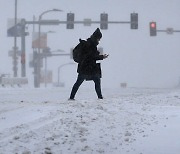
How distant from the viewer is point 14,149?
5.41m

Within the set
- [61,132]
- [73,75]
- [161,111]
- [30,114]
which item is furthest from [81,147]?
[73,75]

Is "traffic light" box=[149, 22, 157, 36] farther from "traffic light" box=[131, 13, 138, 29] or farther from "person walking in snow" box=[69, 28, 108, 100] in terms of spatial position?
"person walking in snow" box=[69, 28, 108, 100]

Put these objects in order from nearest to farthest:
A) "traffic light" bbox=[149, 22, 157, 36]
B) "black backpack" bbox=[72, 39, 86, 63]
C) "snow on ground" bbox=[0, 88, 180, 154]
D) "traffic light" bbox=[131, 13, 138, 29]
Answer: "snow on ground" bbox=[0, 88, 180, 154], "black backpack" bbox=[72, 39, 86, 63], "traffic light" bbox=[131, 13, 138, 29], "traffic light" bbox=[149, 22, 157, 36]

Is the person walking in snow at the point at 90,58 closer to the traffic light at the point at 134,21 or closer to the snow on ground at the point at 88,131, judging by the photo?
the snow on ground at the point at 88,131

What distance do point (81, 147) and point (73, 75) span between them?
122775mm

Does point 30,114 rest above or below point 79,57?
below

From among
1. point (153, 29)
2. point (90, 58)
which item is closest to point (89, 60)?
point (90, 58)

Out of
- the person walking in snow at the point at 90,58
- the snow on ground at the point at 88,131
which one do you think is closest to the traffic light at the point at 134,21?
the person walking in snow at the point at 90,58

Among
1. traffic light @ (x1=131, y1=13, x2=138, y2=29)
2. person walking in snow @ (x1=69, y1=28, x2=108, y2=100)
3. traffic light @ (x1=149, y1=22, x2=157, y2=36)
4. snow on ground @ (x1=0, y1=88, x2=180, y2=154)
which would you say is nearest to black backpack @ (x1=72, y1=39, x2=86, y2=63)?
person walking in snow @ (x1=69, y1=28, x2=108, y2=100)

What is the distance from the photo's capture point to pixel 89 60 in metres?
10.3

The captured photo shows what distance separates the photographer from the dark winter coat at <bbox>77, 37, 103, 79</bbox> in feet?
33.4

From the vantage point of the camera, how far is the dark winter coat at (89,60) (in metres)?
10.2

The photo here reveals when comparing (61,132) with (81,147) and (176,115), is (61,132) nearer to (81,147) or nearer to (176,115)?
(81,147)

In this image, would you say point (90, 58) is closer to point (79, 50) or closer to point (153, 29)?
point (79, 50)
